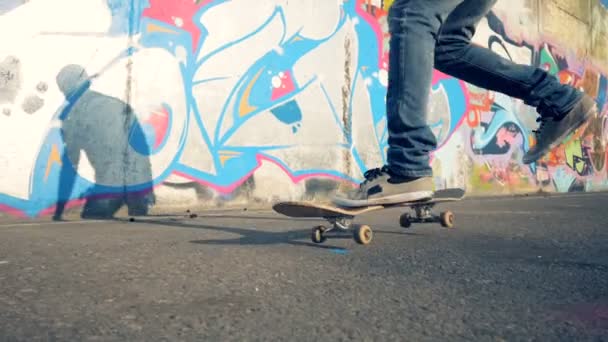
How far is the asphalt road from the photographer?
3.20 feet

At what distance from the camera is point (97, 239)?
261 centimetres

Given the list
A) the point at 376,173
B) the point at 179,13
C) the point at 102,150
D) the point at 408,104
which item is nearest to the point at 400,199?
the point at 376,173

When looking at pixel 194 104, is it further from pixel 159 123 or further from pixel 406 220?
pixel 406 220

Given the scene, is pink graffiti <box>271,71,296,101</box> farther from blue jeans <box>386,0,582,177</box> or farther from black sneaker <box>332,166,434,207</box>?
black sneaker <box>332,166,434,207</box>

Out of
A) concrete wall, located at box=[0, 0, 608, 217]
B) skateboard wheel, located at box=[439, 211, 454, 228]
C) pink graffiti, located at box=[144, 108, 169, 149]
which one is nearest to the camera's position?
skateboard wheel, located at box=[439, 211, 454, 228]

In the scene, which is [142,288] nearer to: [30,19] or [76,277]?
[76,277]

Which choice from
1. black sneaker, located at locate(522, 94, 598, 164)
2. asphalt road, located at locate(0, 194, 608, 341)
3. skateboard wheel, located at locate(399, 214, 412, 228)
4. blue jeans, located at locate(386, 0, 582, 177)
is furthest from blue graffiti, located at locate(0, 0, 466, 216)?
black sneaker, located at locate(522, 94, 598, 164)

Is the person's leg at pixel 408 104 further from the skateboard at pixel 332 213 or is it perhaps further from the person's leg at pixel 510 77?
the person's leg at pixel 510 77

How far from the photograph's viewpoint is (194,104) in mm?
5094

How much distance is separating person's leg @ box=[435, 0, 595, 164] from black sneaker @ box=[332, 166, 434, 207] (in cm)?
54

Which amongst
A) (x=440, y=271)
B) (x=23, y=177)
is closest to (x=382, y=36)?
(x=23, y=177)

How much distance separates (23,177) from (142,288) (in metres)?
3.39

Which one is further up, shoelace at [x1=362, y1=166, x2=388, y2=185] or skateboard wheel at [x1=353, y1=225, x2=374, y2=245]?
shoelace at [x1=362, y1=166, x2=388, y2=185]

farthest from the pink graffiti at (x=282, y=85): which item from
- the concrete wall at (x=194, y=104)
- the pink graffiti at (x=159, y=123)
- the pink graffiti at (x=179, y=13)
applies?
the pink graffiti at (x=159, y=123)
